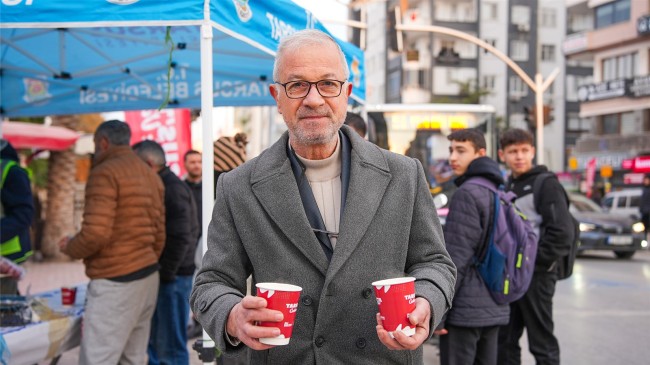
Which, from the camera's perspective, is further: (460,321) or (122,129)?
(122,129)

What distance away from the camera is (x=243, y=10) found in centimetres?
465

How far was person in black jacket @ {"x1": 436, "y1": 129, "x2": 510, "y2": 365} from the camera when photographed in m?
4.69

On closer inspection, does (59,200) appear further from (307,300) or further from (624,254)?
(307,300)

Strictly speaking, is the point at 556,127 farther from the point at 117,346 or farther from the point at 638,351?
the point at 117,346

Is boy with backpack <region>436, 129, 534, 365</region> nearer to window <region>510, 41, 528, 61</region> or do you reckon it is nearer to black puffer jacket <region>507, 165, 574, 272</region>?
black puffer jacket <region>507, 165, 574, 272</region>

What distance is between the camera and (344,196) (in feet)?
8.02

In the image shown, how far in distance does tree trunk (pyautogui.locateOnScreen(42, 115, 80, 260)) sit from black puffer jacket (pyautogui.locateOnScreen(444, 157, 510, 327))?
1416 centimetres

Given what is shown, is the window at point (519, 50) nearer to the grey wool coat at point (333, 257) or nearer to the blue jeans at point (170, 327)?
the blue jeans at point (170, 327)

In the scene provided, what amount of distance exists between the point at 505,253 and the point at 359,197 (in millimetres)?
2648

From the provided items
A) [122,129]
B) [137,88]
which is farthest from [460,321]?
[137,88]

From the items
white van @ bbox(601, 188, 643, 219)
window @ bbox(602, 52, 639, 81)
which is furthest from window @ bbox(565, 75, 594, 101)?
white van @ bbox(601, 188, 643, 219)

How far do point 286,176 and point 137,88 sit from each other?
6222 mm

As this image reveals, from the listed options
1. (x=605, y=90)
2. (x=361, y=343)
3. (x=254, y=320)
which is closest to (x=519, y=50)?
(x=605, y=90)

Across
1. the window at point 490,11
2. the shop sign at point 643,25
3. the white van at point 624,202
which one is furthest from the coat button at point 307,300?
the window at point 490,11
